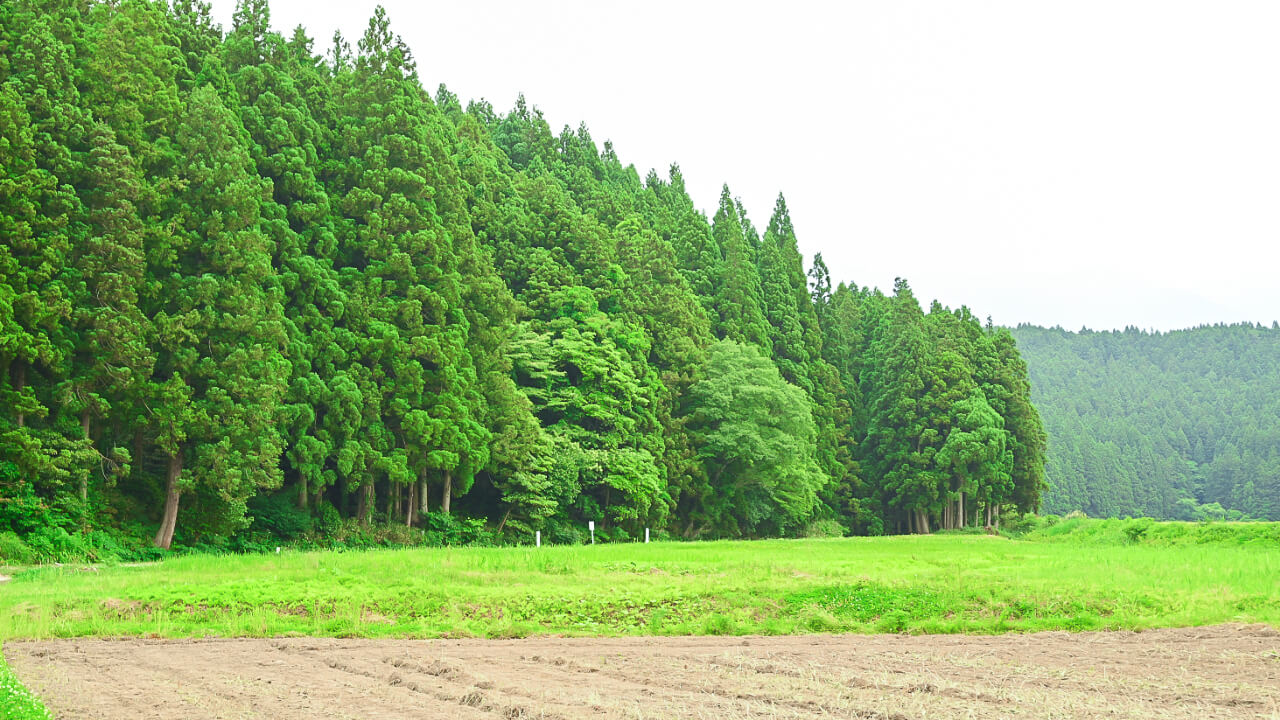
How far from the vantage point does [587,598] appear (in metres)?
16.7

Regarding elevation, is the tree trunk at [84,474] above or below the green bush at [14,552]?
above

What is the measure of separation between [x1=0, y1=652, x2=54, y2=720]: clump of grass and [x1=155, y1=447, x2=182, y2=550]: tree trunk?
21.2 meters

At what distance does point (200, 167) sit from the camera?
2953cm

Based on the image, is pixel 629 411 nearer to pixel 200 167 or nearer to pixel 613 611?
pixel 200 167

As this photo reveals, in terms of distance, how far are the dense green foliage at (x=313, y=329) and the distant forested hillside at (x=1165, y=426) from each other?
3092 inches

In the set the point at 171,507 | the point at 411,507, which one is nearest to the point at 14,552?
the point at 171,507

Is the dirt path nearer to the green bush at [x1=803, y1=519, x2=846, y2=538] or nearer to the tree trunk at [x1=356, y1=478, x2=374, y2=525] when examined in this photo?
the tree trunk at [x1=356, y1=478, x2=374, y2=525]

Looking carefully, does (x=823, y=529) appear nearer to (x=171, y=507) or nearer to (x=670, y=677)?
(x=171, y=507)

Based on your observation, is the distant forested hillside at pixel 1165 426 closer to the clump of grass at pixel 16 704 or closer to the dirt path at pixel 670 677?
the dirt path at pixel 670 677

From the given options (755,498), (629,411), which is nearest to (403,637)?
(629,411)

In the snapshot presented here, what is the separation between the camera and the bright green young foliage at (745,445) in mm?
49594

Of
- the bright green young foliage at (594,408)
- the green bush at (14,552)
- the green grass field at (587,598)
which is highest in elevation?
the bright green young foliage at (594,408)

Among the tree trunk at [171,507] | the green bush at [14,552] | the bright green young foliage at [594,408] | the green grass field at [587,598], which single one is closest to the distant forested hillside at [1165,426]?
the bright green young foliage at [594,408]

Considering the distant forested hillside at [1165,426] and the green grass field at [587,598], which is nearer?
the green grass field at [587,598]
